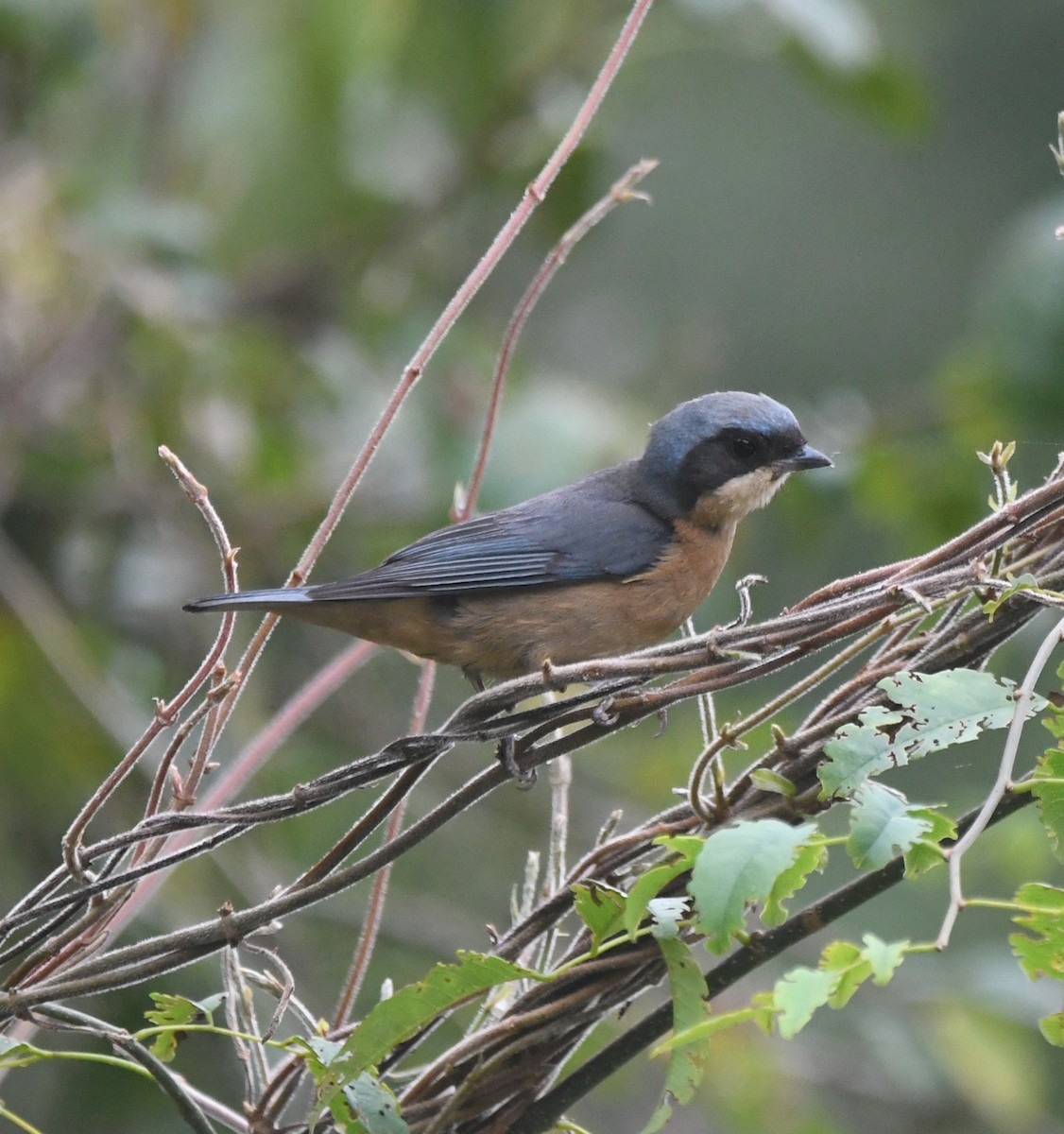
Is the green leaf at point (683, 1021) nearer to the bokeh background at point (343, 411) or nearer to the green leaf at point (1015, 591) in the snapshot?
the green leaf at point (1015, 591)

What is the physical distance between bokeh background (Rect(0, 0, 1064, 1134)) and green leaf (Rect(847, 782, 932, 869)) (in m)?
2.90

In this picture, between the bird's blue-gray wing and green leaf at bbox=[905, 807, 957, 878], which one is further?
the bird's blue-gray wing

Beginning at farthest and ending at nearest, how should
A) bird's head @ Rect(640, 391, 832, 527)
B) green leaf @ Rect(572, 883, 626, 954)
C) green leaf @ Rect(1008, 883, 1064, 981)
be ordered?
bird's head @ Rect(640, 391, 832, 527), green leaf @ Rect(572, 883, 626, 954), green leaf @ Rect(1008, 883, 1064, 981)

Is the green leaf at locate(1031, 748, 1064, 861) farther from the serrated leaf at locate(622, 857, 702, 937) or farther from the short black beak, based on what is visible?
the short black beak

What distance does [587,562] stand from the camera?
3.86 m

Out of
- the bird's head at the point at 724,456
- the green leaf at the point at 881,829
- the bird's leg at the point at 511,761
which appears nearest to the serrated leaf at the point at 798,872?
the green leaf at the point at 881,829

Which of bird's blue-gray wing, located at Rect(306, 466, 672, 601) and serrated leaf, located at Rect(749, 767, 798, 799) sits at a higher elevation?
serrated leaf, located at Rect(749, 767, 798, 799)

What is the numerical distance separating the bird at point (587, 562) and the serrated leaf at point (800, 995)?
1.93 meters

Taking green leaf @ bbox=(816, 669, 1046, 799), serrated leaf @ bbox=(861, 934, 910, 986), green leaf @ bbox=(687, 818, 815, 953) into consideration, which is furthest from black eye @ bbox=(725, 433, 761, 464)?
serrated leaf @ bbox=(861, 934, 910, 986)

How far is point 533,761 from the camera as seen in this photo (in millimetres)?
2299

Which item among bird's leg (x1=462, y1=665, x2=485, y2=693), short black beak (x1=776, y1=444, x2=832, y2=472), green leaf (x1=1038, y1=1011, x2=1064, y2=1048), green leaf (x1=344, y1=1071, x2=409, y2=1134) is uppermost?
green leaf (x1=344, y1=1071, x2=409, y2=1134)

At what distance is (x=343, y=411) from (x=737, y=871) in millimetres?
4315

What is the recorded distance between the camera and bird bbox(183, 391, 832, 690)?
12.0 feet

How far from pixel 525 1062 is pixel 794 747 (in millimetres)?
639
